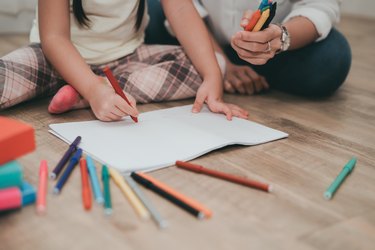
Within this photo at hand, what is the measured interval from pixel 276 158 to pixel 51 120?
431 mm

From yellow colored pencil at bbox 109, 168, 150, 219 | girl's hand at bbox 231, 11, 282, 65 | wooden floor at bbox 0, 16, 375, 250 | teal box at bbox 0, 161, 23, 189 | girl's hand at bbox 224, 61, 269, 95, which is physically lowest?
girl's hand at bbox 224, 61, 269, 95

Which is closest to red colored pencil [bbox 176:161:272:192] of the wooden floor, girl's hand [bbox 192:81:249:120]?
the wooden floor

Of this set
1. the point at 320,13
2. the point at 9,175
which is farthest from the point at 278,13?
the point at 9,175

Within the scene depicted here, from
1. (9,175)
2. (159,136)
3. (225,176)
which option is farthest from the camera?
(159,136)

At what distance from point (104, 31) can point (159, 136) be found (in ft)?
1.29

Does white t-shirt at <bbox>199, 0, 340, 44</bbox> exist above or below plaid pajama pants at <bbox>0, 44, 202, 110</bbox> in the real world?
above

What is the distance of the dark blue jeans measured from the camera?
1144 millimetres

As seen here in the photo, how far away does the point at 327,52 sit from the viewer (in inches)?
44.9

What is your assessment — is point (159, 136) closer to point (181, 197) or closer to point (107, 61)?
point (181, 197)

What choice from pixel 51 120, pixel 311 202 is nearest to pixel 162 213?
pixel 311 202

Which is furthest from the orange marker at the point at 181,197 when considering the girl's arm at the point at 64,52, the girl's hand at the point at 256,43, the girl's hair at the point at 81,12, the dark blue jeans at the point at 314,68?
the dark blue jeans at the point at 314,68

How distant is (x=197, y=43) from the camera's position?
3.51 feet

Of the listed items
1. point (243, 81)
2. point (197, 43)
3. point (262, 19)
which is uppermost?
point (262, 19)

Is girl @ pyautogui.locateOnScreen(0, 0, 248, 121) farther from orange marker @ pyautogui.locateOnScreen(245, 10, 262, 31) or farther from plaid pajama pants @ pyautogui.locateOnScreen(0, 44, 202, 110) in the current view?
orange marker @ pyautogui.locateOnScreen(245, 10, 262, 31)
